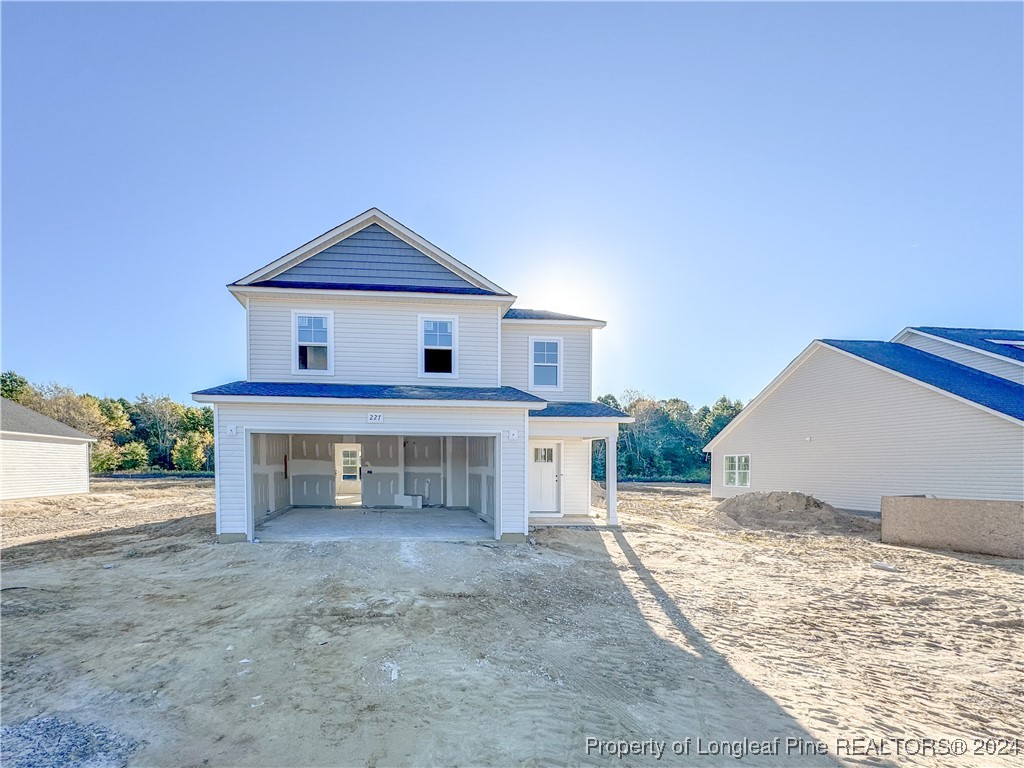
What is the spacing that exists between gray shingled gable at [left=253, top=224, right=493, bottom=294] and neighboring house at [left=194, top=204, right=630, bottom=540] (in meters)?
0.04

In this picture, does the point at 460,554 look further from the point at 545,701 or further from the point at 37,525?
the point at 37,525

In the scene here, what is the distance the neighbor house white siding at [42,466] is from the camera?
2072cm

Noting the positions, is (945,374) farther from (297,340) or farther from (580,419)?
(297,340)

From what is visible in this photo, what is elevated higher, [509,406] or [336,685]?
[509,406]

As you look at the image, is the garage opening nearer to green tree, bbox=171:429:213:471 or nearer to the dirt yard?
the dirt yard

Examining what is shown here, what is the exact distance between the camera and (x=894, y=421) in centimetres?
1639

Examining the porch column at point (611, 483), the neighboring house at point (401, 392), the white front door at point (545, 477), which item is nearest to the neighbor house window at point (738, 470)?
the neighboring house at point (401, 392)

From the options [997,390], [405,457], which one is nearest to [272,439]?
[405,457]

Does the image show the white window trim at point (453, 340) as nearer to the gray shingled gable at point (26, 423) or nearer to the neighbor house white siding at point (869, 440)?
the neighbor house white siding at point (869, 440)

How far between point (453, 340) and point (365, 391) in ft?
8.95

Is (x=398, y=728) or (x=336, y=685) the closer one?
(x=398, y=728)

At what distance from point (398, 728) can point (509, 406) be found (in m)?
7.71

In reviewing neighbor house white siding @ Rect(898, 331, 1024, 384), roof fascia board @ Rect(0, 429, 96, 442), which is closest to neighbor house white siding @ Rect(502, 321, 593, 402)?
neighbor house white siding @ Rect(898, 331, 1024, 384)

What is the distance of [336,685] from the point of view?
15.9ft
